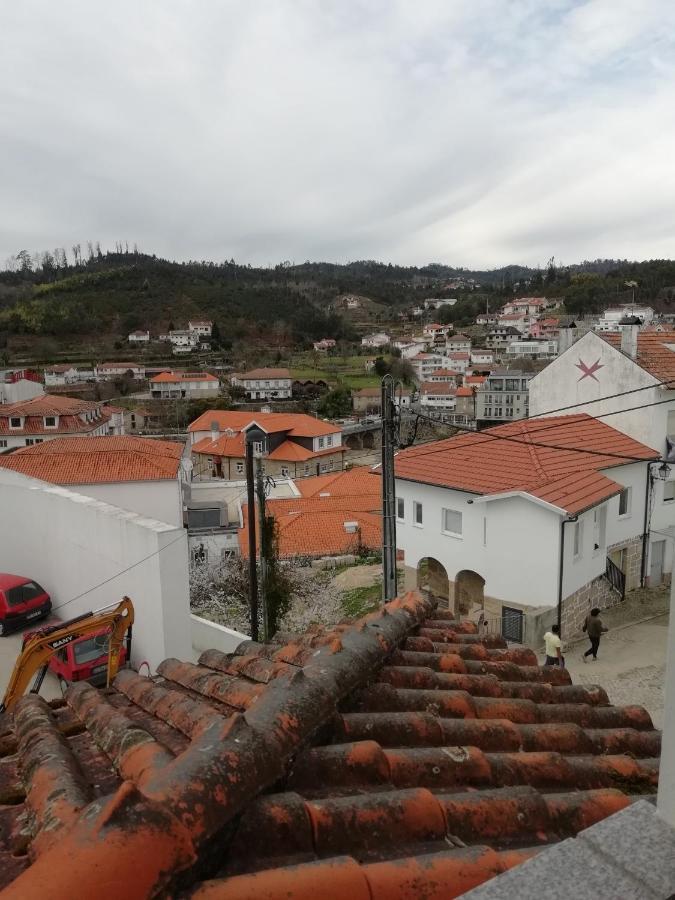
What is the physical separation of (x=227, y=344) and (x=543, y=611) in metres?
102

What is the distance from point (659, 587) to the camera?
17453mm

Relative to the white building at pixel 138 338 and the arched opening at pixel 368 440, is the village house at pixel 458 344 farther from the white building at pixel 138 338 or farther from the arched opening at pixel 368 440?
the white building at pixel 138 338

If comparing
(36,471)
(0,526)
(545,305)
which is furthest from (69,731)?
(545,305)

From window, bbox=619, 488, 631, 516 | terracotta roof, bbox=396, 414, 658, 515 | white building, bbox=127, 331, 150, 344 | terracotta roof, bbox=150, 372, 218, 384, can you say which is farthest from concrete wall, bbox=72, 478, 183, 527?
white building, bbox=127, 331, 150, 344

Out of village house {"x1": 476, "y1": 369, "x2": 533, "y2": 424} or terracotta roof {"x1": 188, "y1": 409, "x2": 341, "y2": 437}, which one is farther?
village house {"x1": 476, "y1": 369, "x2": 533, "y2": 424}

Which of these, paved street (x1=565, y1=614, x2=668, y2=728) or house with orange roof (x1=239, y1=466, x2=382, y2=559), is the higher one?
paved street (x1=565, y1=614, x2=668, y2=728)

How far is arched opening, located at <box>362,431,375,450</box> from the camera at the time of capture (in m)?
71.1

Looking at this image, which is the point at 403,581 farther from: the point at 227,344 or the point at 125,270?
the point at 125,270

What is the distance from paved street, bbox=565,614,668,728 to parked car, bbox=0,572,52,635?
998cm

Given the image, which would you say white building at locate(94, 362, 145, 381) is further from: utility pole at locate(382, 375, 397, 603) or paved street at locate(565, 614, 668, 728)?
utility pole at locate(382, 375, 397, 603)

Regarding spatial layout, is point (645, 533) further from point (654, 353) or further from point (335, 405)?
point (335, 405)

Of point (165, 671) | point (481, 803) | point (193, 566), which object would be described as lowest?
point (193, 566)

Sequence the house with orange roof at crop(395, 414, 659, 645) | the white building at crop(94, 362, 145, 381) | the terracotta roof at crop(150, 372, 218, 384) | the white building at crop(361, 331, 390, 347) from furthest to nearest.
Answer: the white building at crop(361, 331, 390, 347) → the white building at crop(94, 362, 145, 381) → the terracotta roof at crop(150, 372, 218, 384) → the house with orange roof at crop(395, 414, 659, 645)

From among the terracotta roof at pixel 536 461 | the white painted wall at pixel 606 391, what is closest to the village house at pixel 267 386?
the white painted wall at pixel 606 391
